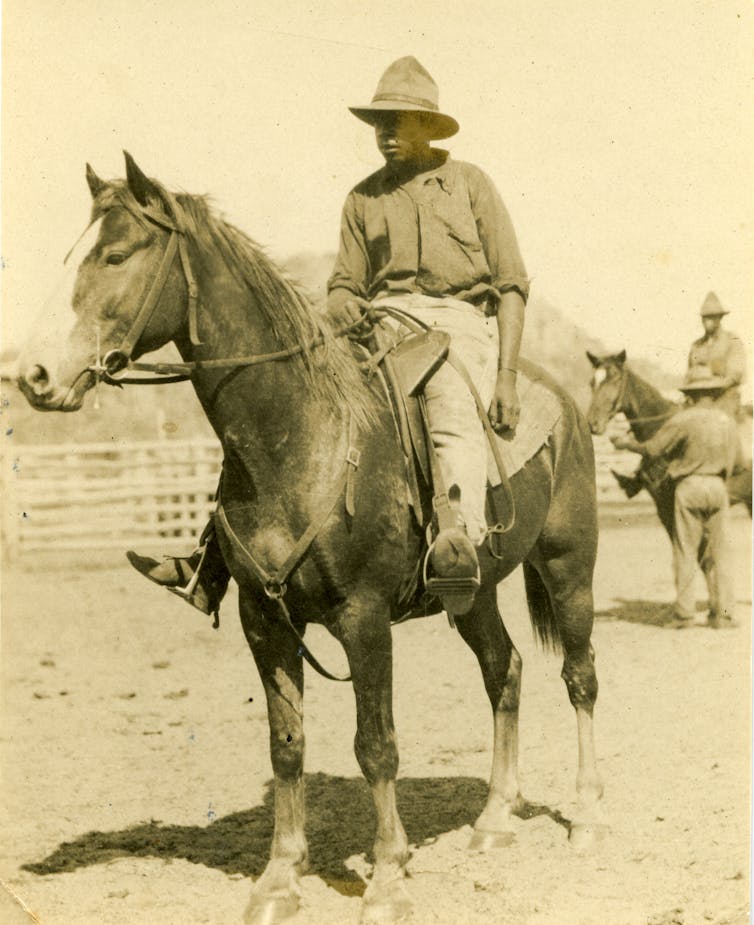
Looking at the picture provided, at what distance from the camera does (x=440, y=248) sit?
18.7ft

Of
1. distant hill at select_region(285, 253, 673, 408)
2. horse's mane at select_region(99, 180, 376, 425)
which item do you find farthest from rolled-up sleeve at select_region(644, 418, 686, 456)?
distant hill at select_region(285, 253, 673, 408)

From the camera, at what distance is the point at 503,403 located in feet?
19.0

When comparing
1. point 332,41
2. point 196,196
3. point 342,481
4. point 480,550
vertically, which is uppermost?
point 332,41

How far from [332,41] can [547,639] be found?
3.72 metres

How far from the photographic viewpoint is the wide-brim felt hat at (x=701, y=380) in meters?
11.4

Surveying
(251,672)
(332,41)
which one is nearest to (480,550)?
(332,41)

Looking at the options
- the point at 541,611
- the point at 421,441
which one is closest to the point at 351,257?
the point at 421,441

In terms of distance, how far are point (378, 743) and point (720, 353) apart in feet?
25.4

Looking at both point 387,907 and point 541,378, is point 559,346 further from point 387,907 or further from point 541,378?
point 387,907

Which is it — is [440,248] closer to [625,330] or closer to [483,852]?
[483,852]

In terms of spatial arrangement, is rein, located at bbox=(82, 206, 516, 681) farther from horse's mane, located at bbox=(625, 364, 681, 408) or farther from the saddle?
horse's mane, located at bbox=(625, 364, 681, 408)

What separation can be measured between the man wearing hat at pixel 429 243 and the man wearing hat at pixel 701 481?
6.14 meters

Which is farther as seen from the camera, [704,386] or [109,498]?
[109,498]

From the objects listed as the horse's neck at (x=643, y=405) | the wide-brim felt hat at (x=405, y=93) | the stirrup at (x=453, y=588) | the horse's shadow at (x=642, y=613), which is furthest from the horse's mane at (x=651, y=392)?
the stirrup at (x=453, y=588)
